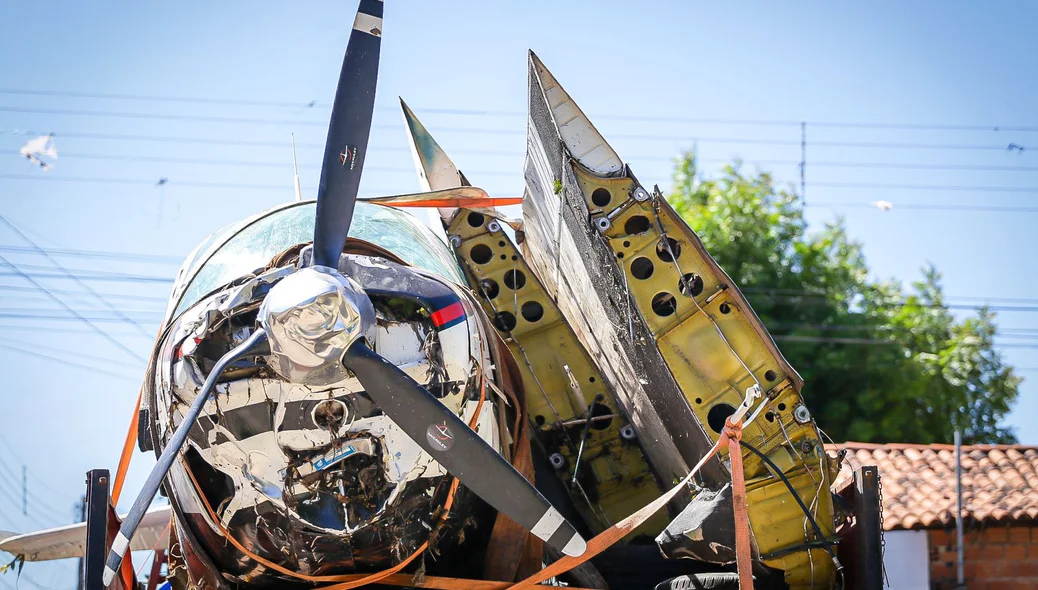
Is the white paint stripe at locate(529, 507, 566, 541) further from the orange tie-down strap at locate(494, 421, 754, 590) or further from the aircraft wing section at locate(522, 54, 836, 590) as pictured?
the aircraft wing section at locate(522, 54, 836, 590)

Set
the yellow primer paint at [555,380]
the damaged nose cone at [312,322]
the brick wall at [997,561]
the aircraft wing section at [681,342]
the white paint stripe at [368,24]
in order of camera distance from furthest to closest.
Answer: the brick wall at [997,561] → the yellow primer paint at [555,380] → the aircraft wing section at [681,342] → the white paint stripe at [368,24] → the damaged nose cone at [312,322]

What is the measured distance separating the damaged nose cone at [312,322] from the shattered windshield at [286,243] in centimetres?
93

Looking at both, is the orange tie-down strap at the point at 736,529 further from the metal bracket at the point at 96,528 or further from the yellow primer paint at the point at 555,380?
the metal bracket at the point at 96,528

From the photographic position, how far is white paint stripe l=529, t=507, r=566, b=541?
6.22 metres

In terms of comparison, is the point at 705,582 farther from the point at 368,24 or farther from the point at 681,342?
the point at 368,24

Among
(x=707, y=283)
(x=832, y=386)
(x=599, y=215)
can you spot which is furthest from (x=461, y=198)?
(x=832, y=386)

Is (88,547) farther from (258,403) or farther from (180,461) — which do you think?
(258,403)

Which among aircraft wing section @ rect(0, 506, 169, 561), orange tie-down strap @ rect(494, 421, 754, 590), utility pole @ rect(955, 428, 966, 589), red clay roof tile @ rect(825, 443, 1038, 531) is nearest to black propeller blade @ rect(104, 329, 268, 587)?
orange tie-down strap @ rect(494, 421, 754, 590)

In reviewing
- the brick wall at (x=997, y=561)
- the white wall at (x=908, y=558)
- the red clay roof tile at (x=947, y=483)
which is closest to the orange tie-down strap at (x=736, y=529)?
the red clay roof tile at (x=947, y=483)

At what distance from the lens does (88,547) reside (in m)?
6.68

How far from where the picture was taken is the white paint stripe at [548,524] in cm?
622

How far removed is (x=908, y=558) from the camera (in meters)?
12.6

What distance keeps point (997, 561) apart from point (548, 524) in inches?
316

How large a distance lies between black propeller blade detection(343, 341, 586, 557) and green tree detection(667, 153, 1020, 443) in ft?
59.5
